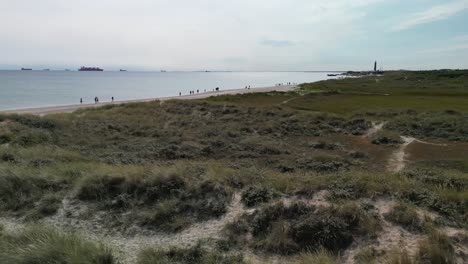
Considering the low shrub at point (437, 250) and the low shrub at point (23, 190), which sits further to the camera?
the low shrub at point (23, 190)

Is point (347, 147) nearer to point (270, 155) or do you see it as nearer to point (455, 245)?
point (270, 155)

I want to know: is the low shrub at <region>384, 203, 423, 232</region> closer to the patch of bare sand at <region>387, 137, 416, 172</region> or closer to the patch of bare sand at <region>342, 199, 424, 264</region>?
the patch of bare sand at <region>342, 199, 424, 264</region>

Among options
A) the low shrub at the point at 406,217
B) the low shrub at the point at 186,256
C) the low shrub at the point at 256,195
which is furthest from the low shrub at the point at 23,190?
the low shrub at the point at 406,217

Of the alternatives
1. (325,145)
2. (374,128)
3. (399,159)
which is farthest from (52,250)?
(374,128)

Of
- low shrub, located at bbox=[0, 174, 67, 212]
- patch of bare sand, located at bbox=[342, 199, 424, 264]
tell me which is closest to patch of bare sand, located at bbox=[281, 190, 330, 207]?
patch of bare sand, located at bbox=[342, 199, 424, 264]

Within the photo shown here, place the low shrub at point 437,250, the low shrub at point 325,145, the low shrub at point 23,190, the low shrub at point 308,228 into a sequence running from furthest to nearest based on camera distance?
the low shrub at point 325,145 < the low shrub at point 23,190 < the low shrub at point 308,228 < the low shrub at point 437,250

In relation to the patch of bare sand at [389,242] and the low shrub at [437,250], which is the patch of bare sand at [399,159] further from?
the low shrub at [437,250]

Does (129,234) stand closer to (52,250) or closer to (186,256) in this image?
(186,256)

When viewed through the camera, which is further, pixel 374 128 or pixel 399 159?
pixel 374 128

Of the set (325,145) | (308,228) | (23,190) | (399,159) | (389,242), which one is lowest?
(399,159)

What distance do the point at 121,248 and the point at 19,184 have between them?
4.89 m

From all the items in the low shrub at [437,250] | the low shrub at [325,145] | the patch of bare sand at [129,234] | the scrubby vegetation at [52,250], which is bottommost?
the low shrub at [325,145]

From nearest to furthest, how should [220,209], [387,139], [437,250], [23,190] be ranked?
1. [437,250]
2. [220,209]
3. [23,190]
4. [387,139]

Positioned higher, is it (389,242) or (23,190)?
(23,190)
